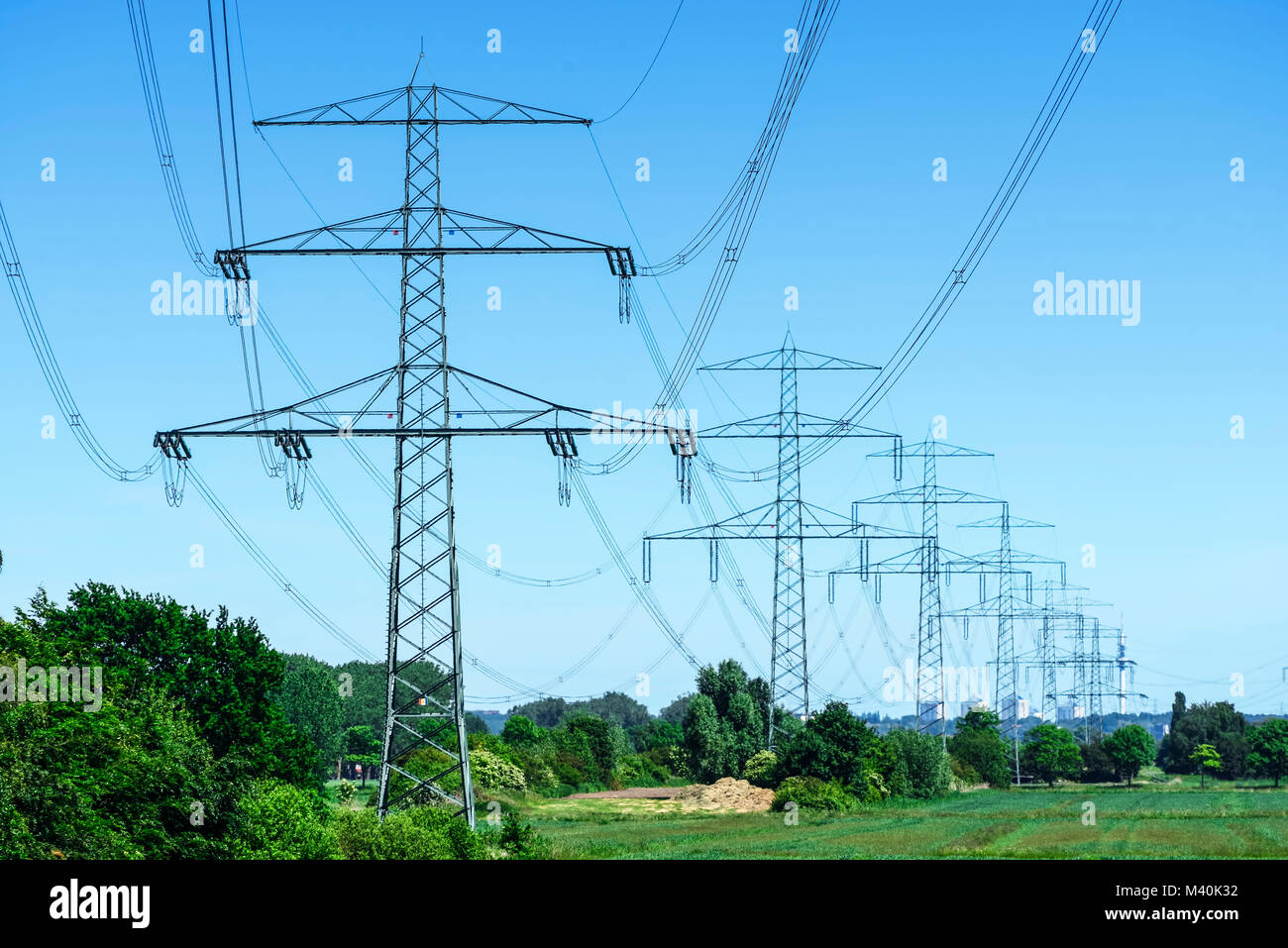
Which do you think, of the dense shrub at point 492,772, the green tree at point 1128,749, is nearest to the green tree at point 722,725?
the dense shrub at point 492,772

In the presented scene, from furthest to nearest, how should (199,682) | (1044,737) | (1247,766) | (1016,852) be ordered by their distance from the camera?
(1044,737)
(1247,766)
(199,682)
(1016,852)

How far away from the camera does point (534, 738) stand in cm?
19425

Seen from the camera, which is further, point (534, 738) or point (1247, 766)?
point (534, 738)

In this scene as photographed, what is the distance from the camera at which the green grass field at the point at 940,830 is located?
65.6 metres

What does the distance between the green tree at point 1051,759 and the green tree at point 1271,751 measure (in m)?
25.1

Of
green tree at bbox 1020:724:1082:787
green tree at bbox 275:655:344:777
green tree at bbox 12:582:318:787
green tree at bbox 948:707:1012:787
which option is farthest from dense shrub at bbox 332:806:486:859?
green tree at bbox 1020:724:1082:787

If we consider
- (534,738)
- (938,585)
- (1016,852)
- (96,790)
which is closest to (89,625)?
(96,790)

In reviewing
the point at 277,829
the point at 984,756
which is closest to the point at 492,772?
the point at 277,829

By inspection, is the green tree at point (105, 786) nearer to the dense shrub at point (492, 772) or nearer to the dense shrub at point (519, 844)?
the dense shrub at point (519, 844)

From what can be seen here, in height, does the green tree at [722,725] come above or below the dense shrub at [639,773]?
above
